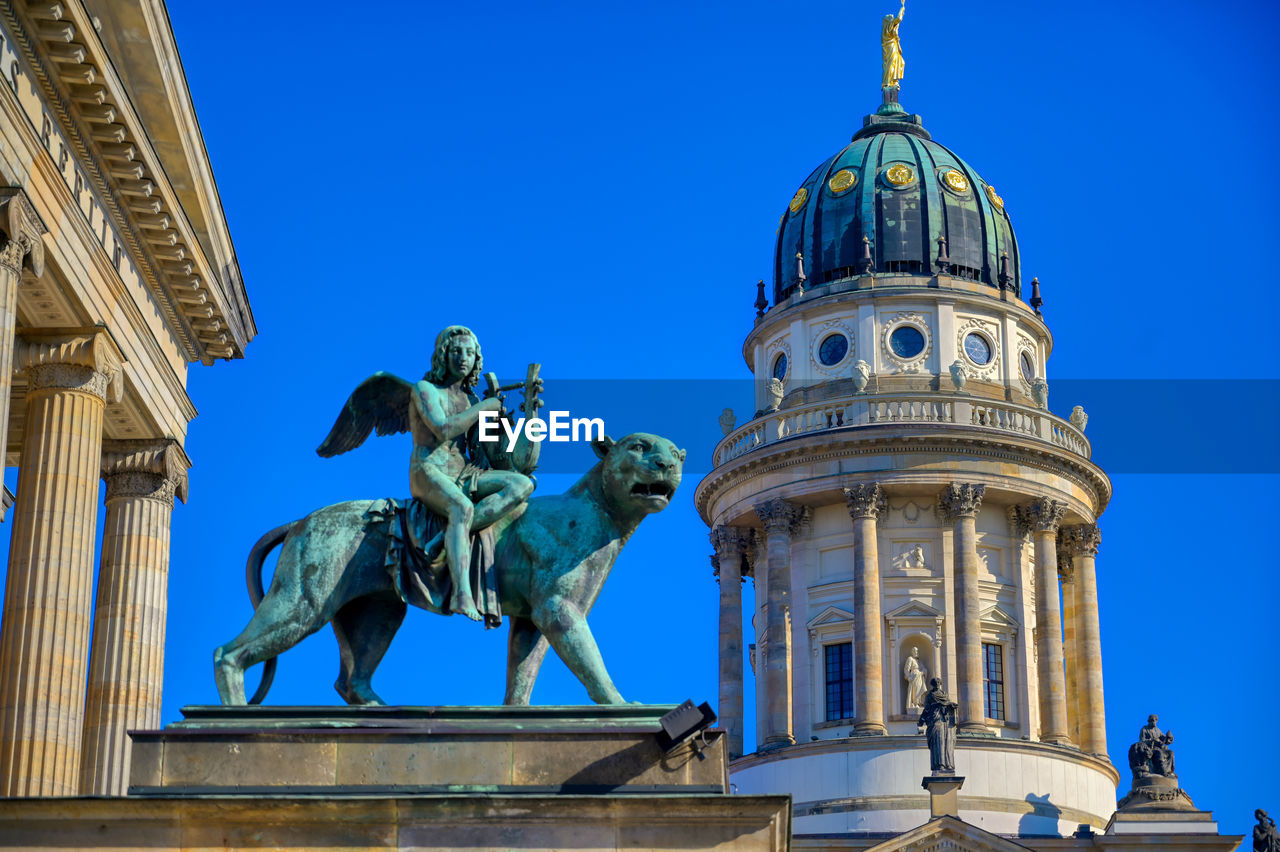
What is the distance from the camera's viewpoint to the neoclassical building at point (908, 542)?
81.2 m

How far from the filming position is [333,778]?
18469 millimetres

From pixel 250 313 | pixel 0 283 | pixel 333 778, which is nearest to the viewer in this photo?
pixel 333 778

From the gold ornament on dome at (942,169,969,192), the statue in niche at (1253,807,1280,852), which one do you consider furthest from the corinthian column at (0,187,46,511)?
the gold ornament on dome at (942,169,969,192)

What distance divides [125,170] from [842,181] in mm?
58851

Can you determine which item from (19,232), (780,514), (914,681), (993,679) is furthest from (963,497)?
(19,232)

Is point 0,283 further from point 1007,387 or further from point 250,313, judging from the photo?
point 1007,387

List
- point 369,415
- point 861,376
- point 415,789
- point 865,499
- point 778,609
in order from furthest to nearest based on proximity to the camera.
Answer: point 778,609, point 861,376, point 865,499, point 369,415, point 415,789

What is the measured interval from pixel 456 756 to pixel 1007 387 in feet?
227

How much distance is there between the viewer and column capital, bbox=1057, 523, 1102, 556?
8556 cm

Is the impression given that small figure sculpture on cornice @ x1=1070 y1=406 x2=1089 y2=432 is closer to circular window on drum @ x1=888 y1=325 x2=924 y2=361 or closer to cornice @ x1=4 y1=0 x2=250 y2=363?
circular window on drum @ x1=888 y1=325 x2=924 y2=361

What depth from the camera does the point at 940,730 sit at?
73.6 metres

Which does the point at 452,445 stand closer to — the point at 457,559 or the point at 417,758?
the point at 457,559

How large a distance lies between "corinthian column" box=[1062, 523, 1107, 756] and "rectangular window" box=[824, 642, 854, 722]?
27.4ft

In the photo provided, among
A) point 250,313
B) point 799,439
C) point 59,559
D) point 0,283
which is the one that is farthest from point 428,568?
point 799,439
